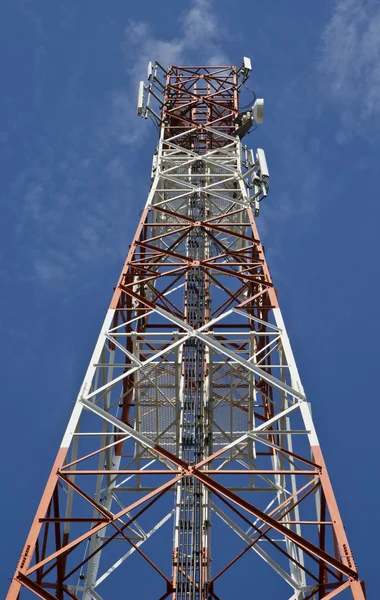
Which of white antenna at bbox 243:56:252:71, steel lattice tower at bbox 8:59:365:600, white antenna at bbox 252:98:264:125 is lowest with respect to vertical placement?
steel lattice tower at bbox 8:59:365:600

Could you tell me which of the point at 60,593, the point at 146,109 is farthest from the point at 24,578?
the point at 146,109

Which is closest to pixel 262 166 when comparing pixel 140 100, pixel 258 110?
pixel 258 110

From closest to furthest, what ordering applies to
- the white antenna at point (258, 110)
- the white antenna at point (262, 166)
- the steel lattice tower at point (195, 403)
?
the steel lattice tower at point (195, 403), the white antenna at point (262, 166), the white antenna at point (258, 110)

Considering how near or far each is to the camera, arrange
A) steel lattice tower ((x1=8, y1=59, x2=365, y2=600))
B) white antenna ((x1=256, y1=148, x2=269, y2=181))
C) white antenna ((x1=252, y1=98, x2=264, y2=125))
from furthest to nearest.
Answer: white antenna ((x1=252, y1=98, x2=264, y2=125))
white antenna ((x1=256, y1=148, x2=269, y2=181))
steel lattice tower ((x1=8, y1=59, x2=365, y2=600))

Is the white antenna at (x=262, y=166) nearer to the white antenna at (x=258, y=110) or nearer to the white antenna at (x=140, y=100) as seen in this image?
the white antenna at (x=258, y=110)

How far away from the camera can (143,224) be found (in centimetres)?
2722

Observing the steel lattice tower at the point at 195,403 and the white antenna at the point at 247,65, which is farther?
the white antenna at the point at 247,65

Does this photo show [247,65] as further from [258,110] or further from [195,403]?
[195,403]

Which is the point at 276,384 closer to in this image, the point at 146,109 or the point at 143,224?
the point at 143,224

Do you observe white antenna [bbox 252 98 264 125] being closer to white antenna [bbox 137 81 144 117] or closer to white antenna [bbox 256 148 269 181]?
white antenna [bbox 256 148 269 181]

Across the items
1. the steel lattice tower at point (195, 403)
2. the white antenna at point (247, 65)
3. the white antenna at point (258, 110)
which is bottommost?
the steel lattice tower at point (195, 403)

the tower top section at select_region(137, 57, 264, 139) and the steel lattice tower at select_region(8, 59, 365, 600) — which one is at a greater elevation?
the tower top section at select_region(137, 57, 264, 139)

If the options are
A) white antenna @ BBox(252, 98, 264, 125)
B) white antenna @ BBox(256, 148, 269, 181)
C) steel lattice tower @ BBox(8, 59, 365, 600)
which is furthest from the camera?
white antenna @ BBox(252, 98, 264, 125)

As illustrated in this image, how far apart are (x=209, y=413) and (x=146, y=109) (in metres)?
17.7
